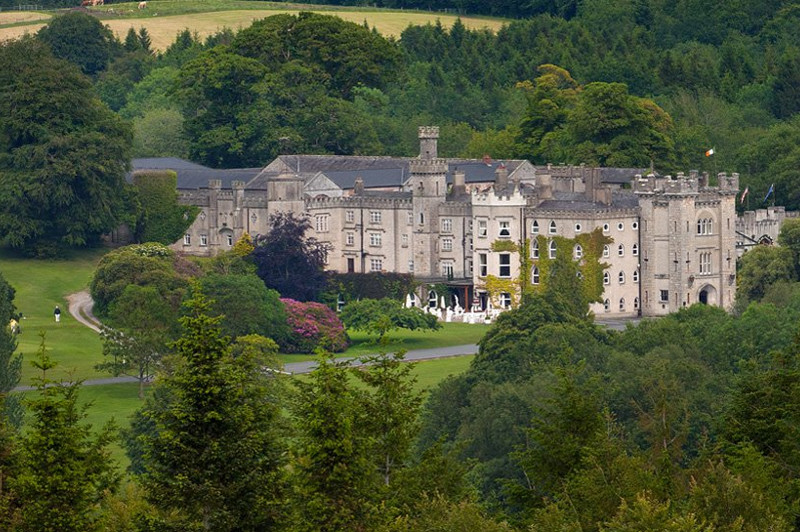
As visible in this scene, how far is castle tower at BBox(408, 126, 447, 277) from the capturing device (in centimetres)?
11950

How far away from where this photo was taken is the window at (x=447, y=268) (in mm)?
119500

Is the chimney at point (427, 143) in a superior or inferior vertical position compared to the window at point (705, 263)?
superior

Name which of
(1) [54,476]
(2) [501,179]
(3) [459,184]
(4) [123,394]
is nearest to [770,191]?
A: (2) [501,179]

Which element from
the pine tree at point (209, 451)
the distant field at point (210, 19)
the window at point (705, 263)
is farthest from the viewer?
the distant field at point (210, 19)

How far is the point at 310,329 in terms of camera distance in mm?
105938

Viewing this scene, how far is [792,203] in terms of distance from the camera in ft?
416

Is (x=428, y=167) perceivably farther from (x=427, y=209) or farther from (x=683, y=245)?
(x=683, y=245)

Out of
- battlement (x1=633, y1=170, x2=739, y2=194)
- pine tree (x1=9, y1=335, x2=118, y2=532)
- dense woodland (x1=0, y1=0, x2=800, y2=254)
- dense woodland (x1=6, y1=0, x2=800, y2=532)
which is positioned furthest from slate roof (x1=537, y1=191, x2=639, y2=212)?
pine tree (x1=9, y1=335, x2=118, y2=532)

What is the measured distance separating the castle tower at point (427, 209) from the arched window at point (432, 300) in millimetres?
1888

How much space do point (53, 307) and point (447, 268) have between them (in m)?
18.9

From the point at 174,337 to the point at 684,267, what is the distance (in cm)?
2817

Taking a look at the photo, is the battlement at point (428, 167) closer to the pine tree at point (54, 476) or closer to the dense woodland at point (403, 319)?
the dense woodland at point (403, 319)

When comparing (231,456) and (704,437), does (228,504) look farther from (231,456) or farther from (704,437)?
(704,437)

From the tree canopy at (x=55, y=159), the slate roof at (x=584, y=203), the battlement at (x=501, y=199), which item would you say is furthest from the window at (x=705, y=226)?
the tree canopy at (x=55, y=159)
